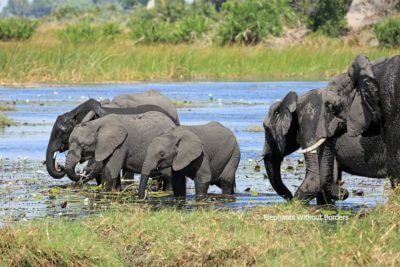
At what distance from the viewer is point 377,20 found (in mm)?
48562

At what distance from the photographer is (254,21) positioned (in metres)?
46.9

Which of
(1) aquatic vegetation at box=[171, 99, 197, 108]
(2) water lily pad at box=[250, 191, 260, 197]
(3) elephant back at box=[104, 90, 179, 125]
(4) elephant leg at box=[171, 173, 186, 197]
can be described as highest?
(3) elephant back at box=[104, 90, 179, 125]

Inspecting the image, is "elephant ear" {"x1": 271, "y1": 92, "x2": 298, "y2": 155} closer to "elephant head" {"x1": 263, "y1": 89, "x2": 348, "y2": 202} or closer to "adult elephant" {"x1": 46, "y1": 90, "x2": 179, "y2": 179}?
"elephant head" {"x1": 263, "y1": 89, "x2": 348, "y2": 202}

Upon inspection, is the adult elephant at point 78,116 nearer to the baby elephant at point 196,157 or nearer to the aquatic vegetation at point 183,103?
the baby elephant at point 196,157

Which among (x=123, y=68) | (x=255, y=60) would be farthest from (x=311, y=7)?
(x=123, y=68)

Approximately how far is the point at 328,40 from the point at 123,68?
40.7 ft

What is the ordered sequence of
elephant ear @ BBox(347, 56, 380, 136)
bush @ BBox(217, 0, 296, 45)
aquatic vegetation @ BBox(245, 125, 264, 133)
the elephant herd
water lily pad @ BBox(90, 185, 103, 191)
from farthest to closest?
1. bush @ BBox(217, 0, 296, 45)
2. aquatic vegetation @ BBox(245, 125, 264, 133)
3. water lily pad @ BBox(90, 185, 103, 191)
4. the elephant herd
5. elephant ear @ BBox(347, 56, 380, 136)

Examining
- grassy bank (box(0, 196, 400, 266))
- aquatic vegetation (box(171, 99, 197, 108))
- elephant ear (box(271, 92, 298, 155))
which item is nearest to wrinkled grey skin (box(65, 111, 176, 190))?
elephant ear (box(271, 92, 298, 155))

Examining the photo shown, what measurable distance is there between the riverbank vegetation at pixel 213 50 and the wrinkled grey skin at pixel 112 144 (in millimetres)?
17934

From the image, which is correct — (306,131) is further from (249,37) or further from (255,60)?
(249,37)

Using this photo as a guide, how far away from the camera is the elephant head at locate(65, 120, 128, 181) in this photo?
45.9 ft

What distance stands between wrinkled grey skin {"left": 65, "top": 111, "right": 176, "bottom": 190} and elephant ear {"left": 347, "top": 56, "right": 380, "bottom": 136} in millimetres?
3818

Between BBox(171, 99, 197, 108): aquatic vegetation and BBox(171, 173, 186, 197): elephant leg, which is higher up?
BBox(171, 173, 186, 197): elephant leg

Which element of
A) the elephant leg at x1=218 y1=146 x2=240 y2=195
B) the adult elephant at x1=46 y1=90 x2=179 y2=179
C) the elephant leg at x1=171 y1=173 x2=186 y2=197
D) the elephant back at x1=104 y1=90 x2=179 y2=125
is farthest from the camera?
the elephant back at x1=104 y1=90 x2=179 y2=125
